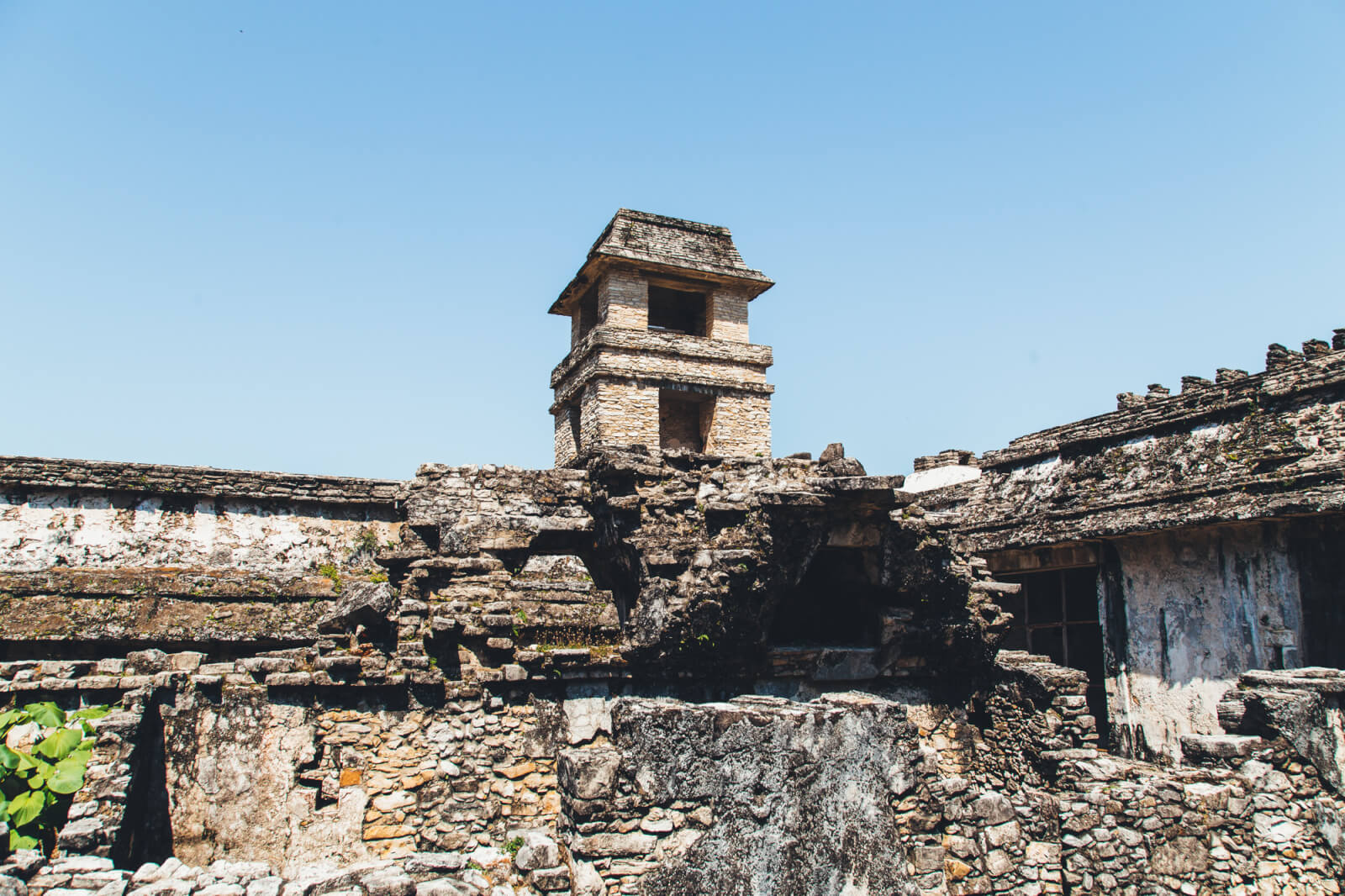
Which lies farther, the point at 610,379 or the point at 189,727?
the point at 610,379

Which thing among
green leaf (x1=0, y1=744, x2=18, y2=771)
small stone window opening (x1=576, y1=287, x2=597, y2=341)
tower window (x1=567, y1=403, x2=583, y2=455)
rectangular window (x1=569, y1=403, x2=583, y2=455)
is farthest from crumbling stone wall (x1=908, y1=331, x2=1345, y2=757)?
small stone window opening (x1=576, y1=287, x2=597, y2=341)

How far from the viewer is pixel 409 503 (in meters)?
9.32

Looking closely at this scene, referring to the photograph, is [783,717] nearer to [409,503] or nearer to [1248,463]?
[409,503]

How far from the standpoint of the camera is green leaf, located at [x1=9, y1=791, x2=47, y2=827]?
254 inches

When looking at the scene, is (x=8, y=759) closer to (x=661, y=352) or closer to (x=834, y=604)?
(x=834, y=604)

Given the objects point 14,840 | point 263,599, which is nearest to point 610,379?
point 263,599

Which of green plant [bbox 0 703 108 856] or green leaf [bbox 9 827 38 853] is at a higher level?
green plant [bbox 0 703 108 856]

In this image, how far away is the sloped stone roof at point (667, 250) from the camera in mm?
22031

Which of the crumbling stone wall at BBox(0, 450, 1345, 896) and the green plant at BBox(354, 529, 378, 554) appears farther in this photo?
the green plant at BBox(354, 529, 378, 554)

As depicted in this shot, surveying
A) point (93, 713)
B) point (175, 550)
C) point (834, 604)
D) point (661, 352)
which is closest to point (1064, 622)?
point (834, 604)

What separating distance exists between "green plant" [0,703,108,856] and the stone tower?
A: 47.3ft

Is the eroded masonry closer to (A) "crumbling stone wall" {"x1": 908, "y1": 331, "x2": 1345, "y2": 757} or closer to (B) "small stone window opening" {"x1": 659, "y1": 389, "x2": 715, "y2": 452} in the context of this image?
(A) "crumbling stone wall" {"x1": 908, "y1": 331, "x2": 1345, "y2": 757}

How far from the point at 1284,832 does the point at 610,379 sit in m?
16.6

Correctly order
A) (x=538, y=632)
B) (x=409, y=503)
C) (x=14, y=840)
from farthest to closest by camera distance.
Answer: (x=409, y=503) → (x=538, y=632) → (x=14, y=840)
